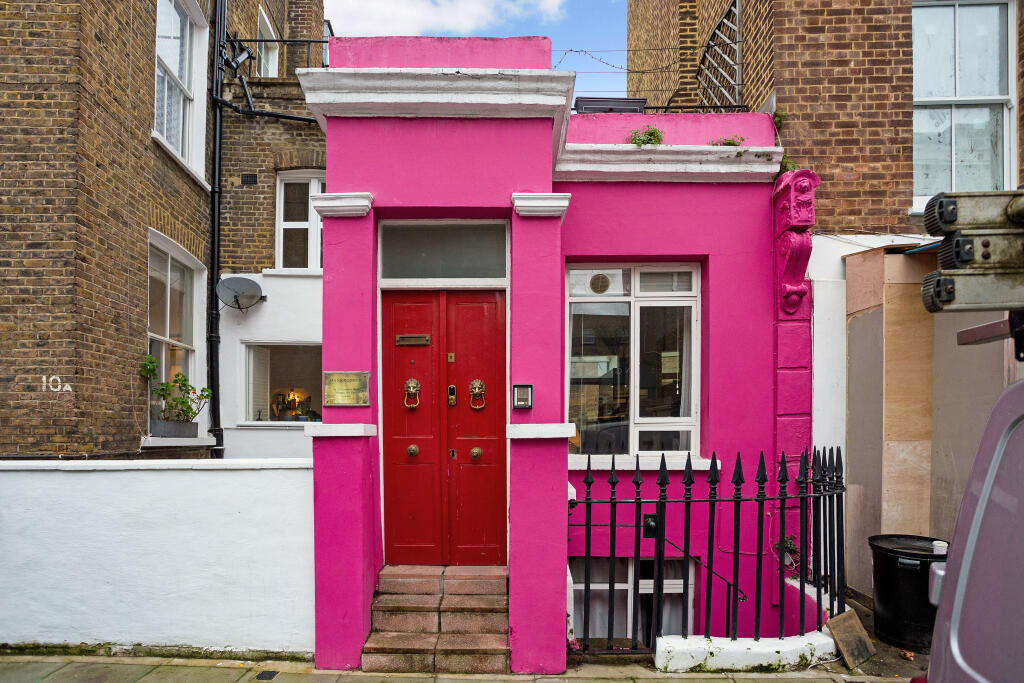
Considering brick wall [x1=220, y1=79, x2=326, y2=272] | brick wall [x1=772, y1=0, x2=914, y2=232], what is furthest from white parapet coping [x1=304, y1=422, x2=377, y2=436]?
brick wall [x1=220, y1=79, x2=326, y2=272]

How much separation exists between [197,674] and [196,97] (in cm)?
786

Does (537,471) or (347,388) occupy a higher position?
(347,388)

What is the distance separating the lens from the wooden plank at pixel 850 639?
5320mm

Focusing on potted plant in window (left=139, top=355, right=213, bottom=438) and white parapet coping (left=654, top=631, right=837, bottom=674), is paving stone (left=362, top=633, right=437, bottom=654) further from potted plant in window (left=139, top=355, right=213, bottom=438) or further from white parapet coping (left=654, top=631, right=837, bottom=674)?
potted plant in window (left=139, top=355, right=213, bottom=438)

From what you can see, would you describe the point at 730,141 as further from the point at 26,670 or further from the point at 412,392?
→ the point at 26,670

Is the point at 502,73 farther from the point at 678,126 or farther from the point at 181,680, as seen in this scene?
the point at 181,680

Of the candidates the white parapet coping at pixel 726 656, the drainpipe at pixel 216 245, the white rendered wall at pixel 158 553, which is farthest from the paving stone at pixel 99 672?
the drainpipe at pixel 216 245

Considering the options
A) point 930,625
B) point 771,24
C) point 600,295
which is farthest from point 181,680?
point 771,24

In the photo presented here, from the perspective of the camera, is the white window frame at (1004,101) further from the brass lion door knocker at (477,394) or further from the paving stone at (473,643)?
the paving stone at (473,643)

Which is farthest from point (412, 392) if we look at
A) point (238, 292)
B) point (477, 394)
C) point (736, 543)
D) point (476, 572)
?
point (238, 292)

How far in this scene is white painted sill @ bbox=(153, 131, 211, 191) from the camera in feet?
28.6

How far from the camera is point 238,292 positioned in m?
10.2

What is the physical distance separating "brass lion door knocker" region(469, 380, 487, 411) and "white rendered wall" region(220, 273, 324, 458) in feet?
16.8

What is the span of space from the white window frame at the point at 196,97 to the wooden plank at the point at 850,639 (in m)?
9.08
